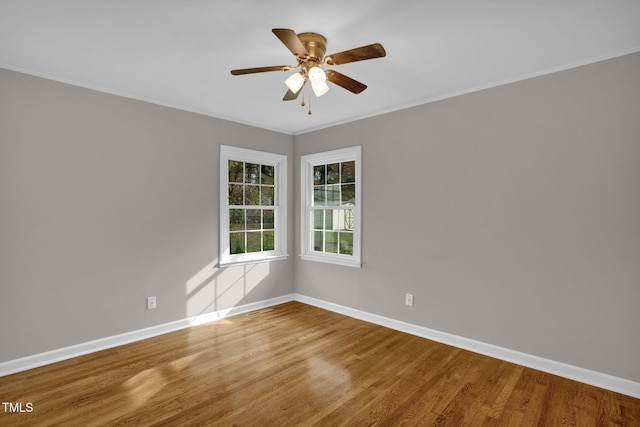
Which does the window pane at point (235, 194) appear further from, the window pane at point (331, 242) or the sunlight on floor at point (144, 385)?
the sunlight on floor at point (144, 385)

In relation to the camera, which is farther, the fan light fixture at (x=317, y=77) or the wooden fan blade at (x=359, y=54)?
the fan light fixture at (x=317, y=77)

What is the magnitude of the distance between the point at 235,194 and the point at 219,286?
3.87 ft

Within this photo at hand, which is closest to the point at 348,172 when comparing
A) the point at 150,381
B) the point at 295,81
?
the point at 295,81

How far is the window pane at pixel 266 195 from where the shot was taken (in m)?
4.70

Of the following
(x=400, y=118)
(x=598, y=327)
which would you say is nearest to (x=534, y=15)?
(x=400, y=118)

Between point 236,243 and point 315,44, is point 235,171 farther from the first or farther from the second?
point 315,44

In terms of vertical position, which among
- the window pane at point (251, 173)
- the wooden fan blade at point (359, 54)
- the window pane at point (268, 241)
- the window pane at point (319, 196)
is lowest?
the window pane at point (268, 241)

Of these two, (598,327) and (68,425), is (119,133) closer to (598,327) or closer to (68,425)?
(68,425)

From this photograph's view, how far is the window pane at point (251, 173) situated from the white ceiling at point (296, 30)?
1.28 meters

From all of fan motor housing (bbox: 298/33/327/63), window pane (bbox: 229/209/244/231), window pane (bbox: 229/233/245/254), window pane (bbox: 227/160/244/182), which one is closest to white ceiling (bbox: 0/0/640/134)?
fan motor housing (bbox: 298/33/327/63)

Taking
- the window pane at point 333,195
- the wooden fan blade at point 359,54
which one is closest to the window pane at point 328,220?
the window pane at point 333,195

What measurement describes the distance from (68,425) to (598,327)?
Answer: 3828mm

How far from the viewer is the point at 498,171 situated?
3.11 meters

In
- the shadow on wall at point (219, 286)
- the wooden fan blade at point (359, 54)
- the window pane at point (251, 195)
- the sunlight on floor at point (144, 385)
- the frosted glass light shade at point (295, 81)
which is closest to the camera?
the wooden fan blade at point (359, 54)
